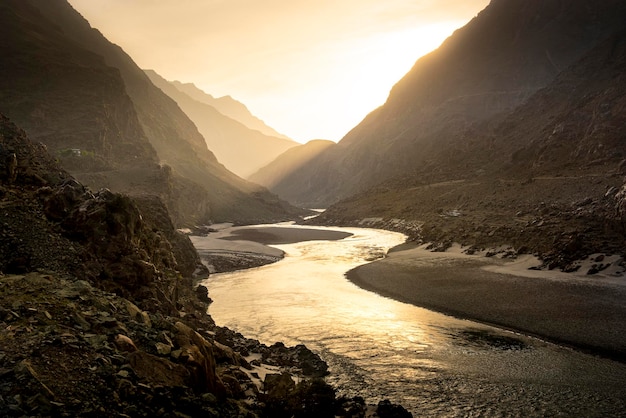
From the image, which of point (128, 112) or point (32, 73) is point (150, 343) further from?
point (128, 112)

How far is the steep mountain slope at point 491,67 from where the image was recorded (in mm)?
145625

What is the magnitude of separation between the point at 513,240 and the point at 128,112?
4010 inches

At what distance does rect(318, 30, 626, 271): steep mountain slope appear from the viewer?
1467 inches

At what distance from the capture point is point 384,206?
11138 centimetres

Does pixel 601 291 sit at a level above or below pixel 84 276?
below

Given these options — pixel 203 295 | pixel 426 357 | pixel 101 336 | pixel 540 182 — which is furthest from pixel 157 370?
pixel 540 182

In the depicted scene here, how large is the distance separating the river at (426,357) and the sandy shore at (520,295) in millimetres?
1315

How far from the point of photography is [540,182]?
223ft

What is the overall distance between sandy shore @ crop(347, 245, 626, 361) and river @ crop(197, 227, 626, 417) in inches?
51.8

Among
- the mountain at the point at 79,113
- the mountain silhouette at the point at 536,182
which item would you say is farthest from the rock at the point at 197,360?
the mountain at the point at 79,113

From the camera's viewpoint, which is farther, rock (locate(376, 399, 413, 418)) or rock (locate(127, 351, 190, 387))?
rock (locate(376, 399, 413, 418))

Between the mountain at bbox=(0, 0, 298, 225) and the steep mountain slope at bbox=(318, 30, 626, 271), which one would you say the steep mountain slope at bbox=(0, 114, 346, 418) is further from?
the mountain at bbox=(0, 0, 298, 225)

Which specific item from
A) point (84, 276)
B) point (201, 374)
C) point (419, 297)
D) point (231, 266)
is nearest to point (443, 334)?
point (419, 297)

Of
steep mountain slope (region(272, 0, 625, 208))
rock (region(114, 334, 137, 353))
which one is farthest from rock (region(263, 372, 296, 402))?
steep mountain slope (region(272, 0, 625, 208))
